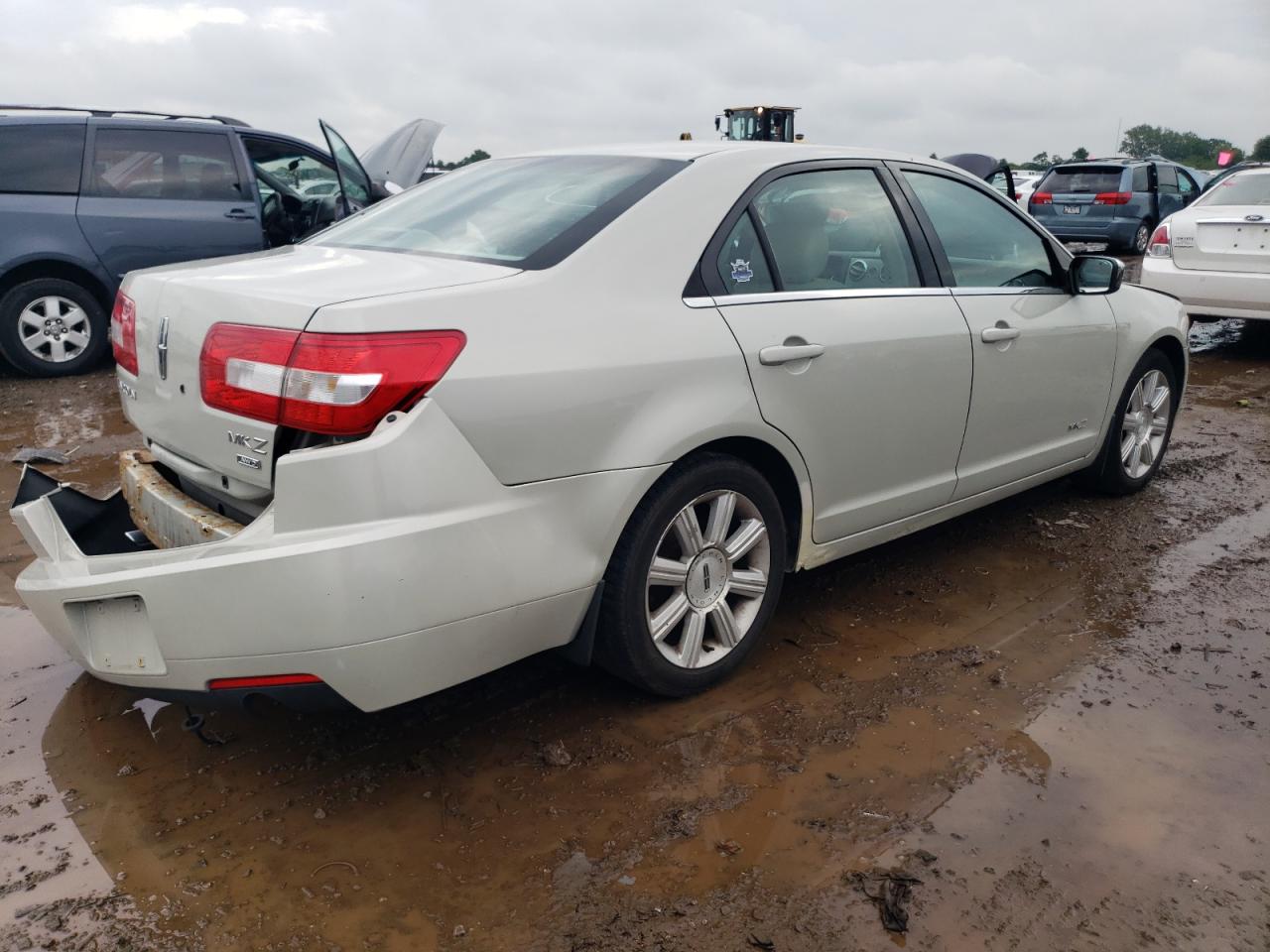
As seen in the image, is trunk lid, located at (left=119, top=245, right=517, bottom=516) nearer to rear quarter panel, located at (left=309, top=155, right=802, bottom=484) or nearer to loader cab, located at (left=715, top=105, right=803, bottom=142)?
rear quarter panel, located at (left=309, top=155, right=802, bottom=484)

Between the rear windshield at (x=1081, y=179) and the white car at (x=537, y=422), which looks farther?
the rear windshield at (x=1081, y=179)

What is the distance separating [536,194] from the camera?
3.08 meters

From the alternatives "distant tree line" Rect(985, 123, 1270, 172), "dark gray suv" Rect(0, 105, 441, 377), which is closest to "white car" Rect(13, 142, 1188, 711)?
"dark gray suv" Rect(0, 105, 441, 377)

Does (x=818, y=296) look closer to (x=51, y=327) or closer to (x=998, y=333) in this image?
(x=998, y=333)

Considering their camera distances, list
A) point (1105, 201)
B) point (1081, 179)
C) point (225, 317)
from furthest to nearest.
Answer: point (1081, 179), point (1105, 201), point (225, 317)

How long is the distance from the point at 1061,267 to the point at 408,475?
3.05 m

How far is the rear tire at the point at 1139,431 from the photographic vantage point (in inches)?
184

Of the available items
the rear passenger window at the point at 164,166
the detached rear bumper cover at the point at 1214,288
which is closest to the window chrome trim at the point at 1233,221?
the detached rear bumper cover at the point at 1214,288

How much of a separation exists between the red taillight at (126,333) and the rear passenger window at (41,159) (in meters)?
5.23

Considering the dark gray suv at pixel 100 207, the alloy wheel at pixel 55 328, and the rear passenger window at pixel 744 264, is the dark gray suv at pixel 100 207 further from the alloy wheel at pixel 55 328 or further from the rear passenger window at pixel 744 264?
the rear passenger window at pixel 744 264

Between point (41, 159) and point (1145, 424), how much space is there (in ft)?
23.8

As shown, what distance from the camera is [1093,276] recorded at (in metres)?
4.20

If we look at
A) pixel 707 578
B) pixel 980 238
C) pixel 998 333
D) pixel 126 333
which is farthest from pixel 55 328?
pixel 998 333

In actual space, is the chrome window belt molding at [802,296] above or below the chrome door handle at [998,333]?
above
